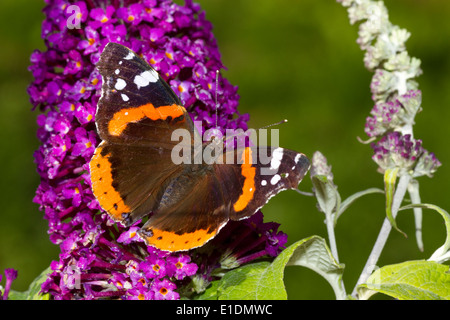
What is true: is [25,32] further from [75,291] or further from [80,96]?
[75,291]

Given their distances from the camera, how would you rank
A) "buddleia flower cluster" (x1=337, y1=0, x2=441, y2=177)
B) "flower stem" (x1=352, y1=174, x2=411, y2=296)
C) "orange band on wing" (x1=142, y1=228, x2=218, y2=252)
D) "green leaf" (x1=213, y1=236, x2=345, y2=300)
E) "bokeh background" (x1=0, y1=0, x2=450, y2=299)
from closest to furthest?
"green leaf" (x1=213, y1=236, x2=345, y2=300) → "orange band on wing" (x1=142, y1=228, x2=218, y2=252) → "flower stem" (x1=352, y1=174, x2=411, y2=296) → "buddleia flower cluster" (x1=337, y1=0, x2=441, y2=177) → "bokeh background" (x1=0, y1=0, x2=450, y2=299)

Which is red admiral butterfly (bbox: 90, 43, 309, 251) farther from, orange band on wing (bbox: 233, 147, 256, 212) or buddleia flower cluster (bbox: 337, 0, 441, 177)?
buddleia flower cluster (bbox: 337, 0, 441, 177)

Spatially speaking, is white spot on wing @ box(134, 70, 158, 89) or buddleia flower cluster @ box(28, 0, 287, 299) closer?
buddleia flower cluster @ box(28, 0, 287, 299)

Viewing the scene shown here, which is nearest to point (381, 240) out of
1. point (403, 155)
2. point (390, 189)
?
point (390, 189)

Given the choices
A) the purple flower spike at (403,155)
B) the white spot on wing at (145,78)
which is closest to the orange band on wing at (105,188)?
the white spot on wing at (145,78)

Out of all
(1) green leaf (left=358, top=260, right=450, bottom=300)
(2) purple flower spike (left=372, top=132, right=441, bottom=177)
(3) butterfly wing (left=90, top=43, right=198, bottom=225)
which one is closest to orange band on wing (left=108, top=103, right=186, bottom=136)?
(3) butterfly wing (left=90, top=43, right=198, bottom=225)
